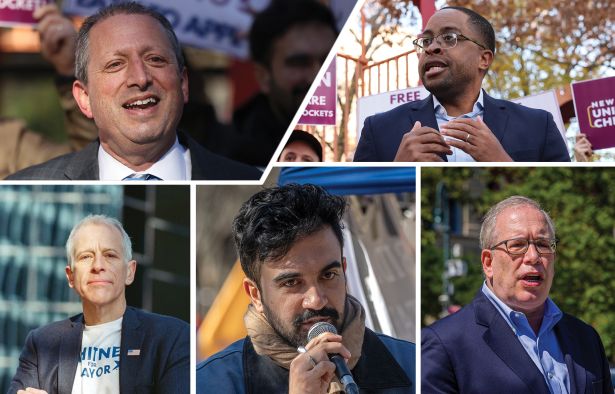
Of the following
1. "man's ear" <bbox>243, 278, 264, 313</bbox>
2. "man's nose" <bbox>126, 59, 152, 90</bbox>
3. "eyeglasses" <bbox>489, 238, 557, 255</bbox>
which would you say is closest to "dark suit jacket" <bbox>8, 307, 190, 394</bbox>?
"man's ear" <bbox>243, 278, 264, 313</bbox>

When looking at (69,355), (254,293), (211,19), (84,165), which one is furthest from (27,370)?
(211,19)

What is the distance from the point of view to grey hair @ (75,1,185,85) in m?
6.76

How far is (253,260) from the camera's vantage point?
22.1 feet

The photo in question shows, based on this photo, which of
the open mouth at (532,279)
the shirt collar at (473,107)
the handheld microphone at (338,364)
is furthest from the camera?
the shirt collar at (473,107)

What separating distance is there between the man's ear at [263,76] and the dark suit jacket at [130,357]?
1246 millimetres

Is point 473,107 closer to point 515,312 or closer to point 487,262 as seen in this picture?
point 487,262

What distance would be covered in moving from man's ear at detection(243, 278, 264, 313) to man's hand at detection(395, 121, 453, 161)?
3.13ft

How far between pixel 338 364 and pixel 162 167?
1.52 metres

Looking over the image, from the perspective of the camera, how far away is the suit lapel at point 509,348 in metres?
6.50

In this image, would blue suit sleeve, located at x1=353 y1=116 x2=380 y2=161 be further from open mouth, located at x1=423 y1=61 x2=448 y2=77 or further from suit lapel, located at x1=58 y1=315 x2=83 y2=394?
suit lapel, located at x1=58 y1=315 x2=83 y2=394

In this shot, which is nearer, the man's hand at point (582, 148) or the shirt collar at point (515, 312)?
the shirt collar at point (515, 312)

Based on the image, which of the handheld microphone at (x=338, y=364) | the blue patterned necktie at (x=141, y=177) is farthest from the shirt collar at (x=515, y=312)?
the blue patterned necktie at (x=141, y=177)

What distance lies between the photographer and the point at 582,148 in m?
6.91

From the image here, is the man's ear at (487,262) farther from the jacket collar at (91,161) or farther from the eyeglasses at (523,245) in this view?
the jacket collar at (91,161)
